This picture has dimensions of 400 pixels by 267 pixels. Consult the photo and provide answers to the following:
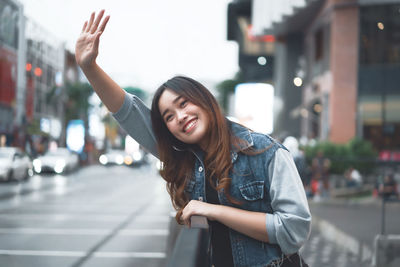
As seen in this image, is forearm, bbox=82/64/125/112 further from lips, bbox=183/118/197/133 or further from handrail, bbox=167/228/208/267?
handrail, bbox=167/228/208/267

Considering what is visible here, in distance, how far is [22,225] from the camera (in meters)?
11.4

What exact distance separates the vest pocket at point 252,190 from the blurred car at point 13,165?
80.3 feet

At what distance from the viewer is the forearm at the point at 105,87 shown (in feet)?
7.55

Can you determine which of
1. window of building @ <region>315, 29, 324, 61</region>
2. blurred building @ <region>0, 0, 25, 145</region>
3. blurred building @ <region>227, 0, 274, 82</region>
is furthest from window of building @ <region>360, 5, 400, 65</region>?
blurred building @ <region>227, 0, 274, 82</region>

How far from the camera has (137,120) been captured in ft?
8.22

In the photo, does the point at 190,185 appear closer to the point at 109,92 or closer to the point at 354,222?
the point at 109,92

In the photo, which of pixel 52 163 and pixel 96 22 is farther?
pixel 52 163

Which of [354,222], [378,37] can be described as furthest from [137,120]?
[378,37]

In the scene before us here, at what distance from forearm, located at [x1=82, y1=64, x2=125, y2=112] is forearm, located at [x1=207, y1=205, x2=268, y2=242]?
2.24 feet

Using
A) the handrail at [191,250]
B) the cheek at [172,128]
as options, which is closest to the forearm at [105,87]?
the cheek at [172,128]

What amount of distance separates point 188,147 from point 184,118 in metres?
0.20

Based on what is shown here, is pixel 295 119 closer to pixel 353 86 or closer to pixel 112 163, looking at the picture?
pixel 353 86

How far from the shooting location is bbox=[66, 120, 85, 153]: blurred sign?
60.9 m

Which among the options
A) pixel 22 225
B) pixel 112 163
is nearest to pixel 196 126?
pixel 22 225
